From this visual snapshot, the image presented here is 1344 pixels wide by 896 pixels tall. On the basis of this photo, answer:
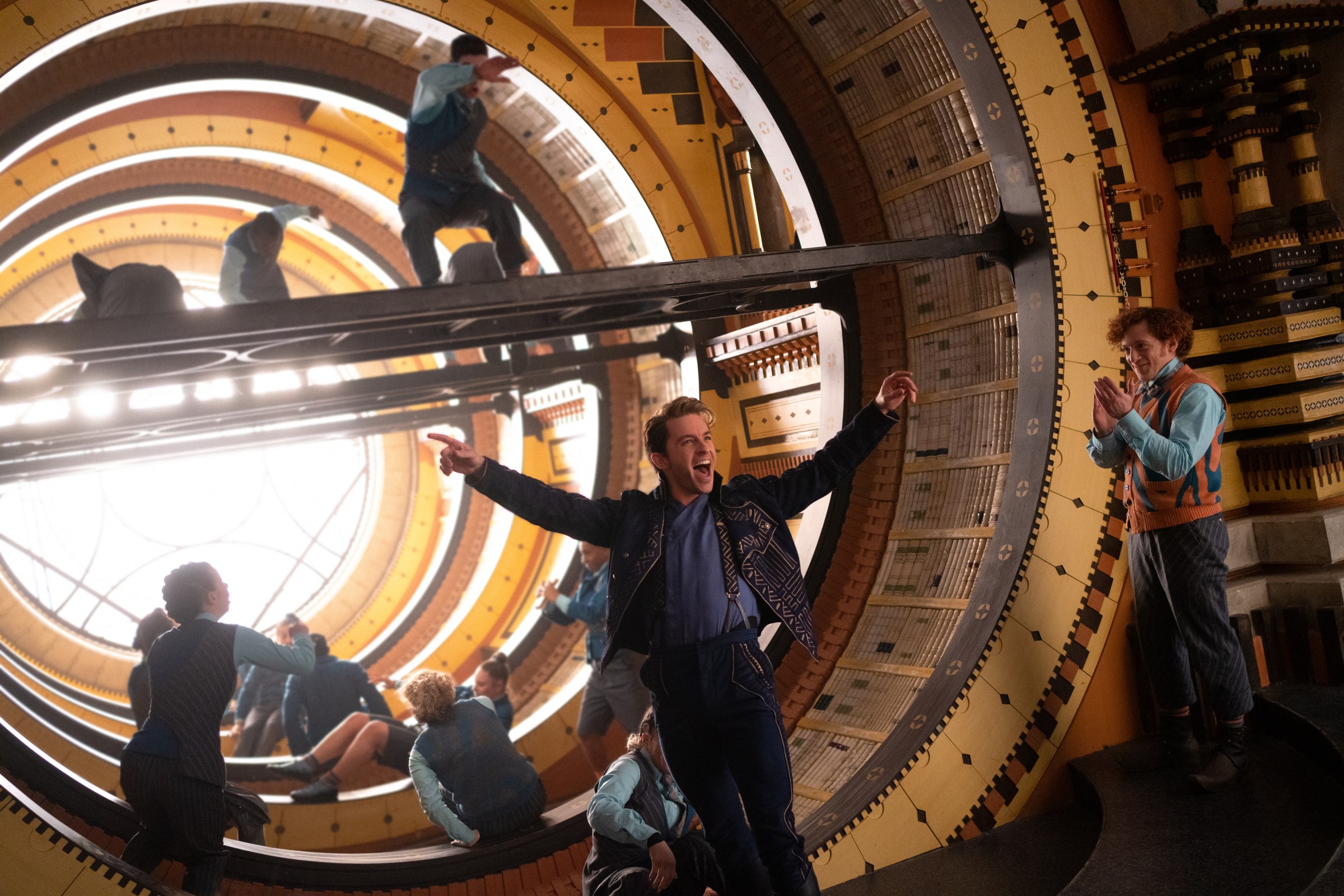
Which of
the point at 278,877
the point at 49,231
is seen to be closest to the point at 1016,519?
the point at 278,877

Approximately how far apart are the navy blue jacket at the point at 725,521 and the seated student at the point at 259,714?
18.5 ft

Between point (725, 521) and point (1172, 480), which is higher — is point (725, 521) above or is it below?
above

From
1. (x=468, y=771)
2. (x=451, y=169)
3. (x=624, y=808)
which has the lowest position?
(x=468, y=771)

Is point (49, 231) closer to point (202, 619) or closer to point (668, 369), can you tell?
point (668, 369)

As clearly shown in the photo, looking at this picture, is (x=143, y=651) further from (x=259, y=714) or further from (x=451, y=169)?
(x=451, y=169)

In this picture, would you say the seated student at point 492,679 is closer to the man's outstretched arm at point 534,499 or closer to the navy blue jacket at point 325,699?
the navy blue jacket at point 325,699

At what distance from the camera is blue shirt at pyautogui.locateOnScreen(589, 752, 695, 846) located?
271 cm

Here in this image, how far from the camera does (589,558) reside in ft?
18.4

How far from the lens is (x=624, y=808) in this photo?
277cm

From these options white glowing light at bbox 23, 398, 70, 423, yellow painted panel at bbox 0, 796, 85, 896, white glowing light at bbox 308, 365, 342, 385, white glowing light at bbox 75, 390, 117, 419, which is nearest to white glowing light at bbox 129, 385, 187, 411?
white glowing light at bbox 23, 398, 70, 423

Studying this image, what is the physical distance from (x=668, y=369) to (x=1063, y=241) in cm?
339

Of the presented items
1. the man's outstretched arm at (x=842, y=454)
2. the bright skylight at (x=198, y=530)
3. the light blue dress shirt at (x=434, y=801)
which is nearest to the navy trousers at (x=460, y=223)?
the man's outstretched arm at (x=842, y=454)

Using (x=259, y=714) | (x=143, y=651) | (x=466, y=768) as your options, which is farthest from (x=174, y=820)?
(x=259, y=714)

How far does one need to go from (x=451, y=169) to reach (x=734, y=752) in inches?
95.9
